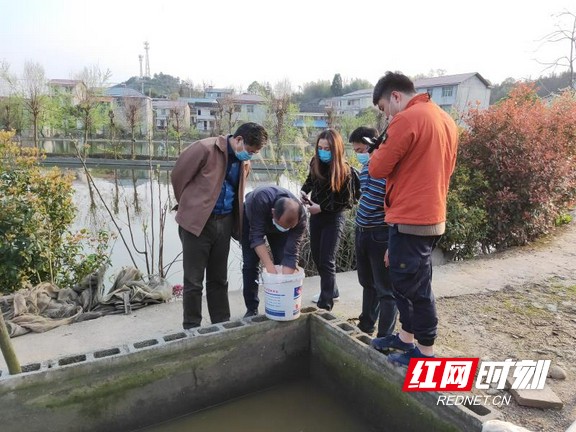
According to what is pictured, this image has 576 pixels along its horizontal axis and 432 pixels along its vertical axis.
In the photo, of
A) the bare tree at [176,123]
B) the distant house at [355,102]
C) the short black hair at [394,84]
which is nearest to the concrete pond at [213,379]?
the short black hair at [394,84]

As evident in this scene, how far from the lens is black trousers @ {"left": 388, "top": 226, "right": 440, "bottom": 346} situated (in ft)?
6.88

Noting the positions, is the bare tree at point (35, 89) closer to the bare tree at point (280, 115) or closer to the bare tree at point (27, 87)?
the bare tree at point (27, 87)

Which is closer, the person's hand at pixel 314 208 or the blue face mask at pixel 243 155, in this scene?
the blue face mask at pixel 243 155

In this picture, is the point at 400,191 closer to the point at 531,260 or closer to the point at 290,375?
the point at 290,375

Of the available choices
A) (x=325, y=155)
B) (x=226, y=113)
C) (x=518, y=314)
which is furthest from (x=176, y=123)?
(x=518, y=314)

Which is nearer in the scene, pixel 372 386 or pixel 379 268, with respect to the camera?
pixel 372 386

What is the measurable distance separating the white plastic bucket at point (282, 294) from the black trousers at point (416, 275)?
0.70 metres

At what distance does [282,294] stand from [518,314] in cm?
218

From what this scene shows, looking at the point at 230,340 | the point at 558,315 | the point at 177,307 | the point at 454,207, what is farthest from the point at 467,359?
the point at 454,207

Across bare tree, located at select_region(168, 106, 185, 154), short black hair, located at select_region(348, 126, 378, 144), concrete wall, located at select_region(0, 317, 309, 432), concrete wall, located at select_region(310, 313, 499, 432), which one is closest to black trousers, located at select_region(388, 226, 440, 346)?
concrete wall, located at select_region(310, 313, 499, 432)

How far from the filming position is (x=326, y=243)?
328 centimetres

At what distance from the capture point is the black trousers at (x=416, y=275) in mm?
2098

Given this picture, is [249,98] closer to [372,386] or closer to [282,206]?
[282,206]

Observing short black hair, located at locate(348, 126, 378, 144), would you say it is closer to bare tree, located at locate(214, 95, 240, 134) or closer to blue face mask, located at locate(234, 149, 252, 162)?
blue face mask, located at locate(234, 149, 252, 162)
